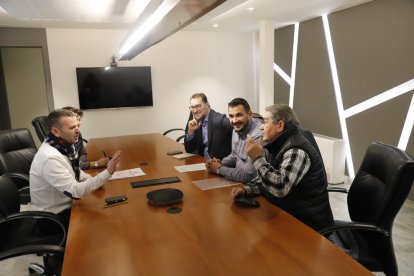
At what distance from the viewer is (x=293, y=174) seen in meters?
1.80

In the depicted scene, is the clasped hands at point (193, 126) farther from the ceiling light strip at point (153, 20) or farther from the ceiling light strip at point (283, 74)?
the ceiling light strip at point (283, 74)

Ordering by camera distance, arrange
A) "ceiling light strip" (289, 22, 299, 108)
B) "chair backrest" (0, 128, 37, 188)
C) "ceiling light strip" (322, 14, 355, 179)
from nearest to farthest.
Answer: "chair backrest" (0, 128, 37, 188)
"ceiling light strip" (322, 14, 355, 179)
"ceiling light strip" (289, 22, 299, 108)

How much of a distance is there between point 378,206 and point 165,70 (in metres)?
4.76

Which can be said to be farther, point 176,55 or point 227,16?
point 176,55

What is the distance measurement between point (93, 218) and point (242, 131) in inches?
51.8

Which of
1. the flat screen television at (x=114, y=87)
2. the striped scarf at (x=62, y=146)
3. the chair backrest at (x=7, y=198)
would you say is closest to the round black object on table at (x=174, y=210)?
the striped scarf at (x=62, y=146)

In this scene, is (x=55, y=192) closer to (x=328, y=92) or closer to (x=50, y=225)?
(x=50, y=225)

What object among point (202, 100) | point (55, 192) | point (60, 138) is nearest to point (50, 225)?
point (55, 192)

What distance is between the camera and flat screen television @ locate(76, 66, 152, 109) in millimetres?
5516

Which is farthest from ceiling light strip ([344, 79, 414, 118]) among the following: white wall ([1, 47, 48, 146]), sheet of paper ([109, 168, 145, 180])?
white wall ([1, 47, 48, 146])

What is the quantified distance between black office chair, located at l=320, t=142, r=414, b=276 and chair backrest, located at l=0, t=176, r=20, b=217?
184cm

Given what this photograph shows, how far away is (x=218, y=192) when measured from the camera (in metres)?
2.13

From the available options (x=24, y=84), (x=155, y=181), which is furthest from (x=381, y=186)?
(x=24, y=84)

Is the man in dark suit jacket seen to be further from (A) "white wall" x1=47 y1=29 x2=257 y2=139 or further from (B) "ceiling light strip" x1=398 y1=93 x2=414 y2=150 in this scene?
(A) "white wall" x1=47 y1=29 x2=257 y2=139
